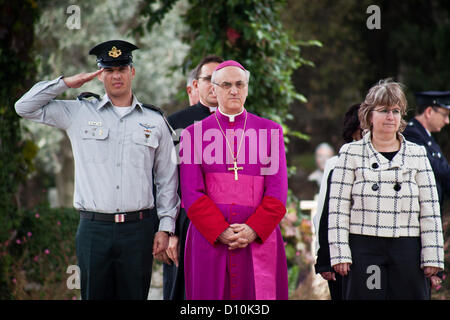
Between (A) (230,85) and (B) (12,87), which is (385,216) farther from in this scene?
(B) (12,87)

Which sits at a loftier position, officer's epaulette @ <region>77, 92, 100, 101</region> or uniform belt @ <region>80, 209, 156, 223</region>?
officer's epaulette @ <region>77, 92, 100, 101</region>

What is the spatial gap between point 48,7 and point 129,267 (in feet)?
42.1

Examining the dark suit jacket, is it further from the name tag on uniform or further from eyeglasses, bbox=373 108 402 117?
the name tag on uniform

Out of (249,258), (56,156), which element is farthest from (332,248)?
(56,156)

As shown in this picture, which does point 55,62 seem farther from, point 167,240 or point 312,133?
point 167,240

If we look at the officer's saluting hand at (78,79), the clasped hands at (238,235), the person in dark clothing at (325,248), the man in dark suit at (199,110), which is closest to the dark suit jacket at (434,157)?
the person in dark clothing at (325,248)

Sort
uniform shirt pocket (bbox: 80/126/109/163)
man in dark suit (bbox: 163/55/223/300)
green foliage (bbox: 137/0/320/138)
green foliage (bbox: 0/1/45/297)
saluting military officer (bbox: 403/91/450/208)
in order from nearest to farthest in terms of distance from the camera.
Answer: uniform shirt pocket (bbox: 80/126/109/163)
man in dark suit (bbox: 163/55/223/300)
saluting military officer (bbox: 403/91/450/208)
green foliage (bbox: 137/0/320/138)
green foliage (bbox: 0/1/45/297)

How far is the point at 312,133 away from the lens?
19859 millimetres

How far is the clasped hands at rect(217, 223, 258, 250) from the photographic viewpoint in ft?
13.1

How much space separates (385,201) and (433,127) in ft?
7.97

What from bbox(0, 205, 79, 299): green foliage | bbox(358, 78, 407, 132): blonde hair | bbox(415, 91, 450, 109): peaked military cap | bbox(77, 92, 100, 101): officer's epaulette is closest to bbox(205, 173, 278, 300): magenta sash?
bbox(358, 78, 407, 132): blonde hair

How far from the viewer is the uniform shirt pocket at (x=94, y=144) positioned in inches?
159

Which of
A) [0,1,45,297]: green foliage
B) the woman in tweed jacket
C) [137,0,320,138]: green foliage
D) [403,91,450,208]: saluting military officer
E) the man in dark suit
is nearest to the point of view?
the woman in tweed jacket

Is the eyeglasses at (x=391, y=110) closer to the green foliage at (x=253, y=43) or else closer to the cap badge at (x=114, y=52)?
the cap badge at (x=114, y=52)
